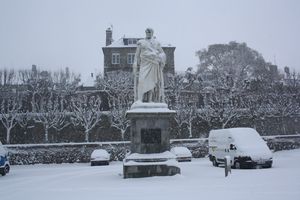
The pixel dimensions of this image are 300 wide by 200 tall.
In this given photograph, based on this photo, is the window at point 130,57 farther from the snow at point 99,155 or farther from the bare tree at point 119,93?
the snow at point 99,155

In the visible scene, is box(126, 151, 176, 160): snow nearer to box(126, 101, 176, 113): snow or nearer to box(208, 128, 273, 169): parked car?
box(126, 101, 176, 113): snow

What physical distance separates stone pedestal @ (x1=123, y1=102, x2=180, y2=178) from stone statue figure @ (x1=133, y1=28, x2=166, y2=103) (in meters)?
0.67

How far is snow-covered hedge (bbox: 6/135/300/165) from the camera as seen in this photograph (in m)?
29.3

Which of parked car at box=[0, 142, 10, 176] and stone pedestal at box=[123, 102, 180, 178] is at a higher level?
stone pedestal at box=[123, 102, 180, 178]

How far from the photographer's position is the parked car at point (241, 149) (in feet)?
54.9

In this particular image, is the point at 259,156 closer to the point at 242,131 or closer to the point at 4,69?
the point at 242,131

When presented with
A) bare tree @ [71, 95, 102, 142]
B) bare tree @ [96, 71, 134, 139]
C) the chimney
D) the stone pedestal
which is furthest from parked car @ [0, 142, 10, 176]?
the chimney

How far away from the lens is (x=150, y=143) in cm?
1299

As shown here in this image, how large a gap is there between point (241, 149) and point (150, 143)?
6405 mm

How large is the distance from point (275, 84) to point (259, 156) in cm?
3186

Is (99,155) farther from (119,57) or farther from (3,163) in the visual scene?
(119,57)

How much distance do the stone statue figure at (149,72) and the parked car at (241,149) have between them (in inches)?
235

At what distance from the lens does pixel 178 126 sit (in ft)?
132

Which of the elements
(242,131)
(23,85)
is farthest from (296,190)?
(23,85)
